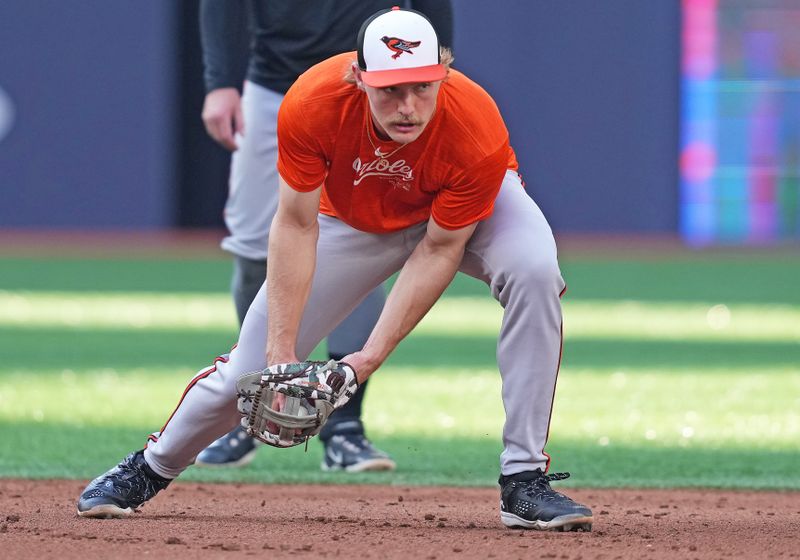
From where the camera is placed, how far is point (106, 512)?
161 inches

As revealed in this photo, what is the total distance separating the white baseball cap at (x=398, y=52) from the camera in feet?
11.8

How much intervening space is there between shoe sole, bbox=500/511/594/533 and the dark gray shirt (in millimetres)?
1906

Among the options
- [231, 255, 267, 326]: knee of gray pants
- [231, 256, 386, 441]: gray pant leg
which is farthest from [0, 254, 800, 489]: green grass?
[231, 255, 267, 326]: knee of gray pants

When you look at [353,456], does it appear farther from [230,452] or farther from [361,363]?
[361,363]

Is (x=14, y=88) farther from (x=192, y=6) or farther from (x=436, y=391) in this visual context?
(x=436, y=391)

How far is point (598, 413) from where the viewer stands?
6426 mm

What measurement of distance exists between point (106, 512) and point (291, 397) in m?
0.72

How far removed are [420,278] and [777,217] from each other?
49.2ft

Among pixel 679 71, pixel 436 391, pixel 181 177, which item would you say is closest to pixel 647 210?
pixel 679 71

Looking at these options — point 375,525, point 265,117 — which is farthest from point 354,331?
point 375,525

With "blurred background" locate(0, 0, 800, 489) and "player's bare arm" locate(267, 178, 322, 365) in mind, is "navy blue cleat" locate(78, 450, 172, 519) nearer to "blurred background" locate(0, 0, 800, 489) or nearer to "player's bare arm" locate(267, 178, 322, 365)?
"player's bare arm" locate(267, 178, 322, 365)

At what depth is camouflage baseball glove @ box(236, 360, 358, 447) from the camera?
379 cm

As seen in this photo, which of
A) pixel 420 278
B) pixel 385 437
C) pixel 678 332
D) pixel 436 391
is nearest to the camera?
pixel 420 278

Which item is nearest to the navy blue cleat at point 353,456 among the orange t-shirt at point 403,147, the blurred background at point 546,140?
the orange t-shirt at point 403,147
